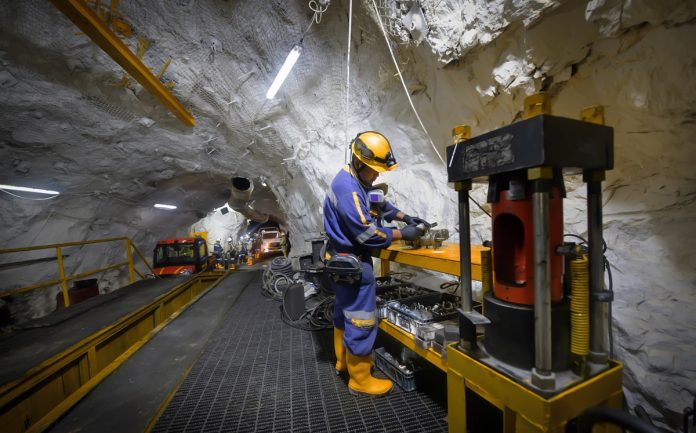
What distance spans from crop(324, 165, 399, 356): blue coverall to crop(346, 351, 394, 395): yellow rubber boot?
0.11m

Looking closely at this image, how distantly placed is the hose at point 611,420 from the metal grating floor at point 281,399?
1.07 meters

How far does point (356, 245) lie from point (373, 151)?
76 centimetres

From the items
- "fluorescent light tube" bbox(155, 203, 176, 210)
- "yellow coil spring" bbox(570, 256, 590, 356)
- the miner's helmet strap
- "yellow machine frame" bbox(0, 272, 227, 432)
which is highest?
"fluorescent light tube" bbox(155, 203, 176, 210)

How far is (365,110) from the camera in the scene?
4.09m

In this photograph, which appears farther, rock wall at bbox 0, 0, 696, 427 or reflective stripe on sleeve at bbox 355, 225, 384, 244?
reflective stripe on sleeve at bbox 355, 225, 384, 244

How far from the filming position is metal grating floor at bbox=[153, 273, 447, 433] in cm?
186

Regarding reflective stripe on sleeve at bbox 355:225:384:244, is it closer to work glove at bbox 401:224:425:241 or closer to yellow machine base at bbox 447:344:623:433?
work glove at bbox 401:224:425:241

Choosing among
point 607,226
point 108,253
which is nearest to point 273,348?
point 607,226

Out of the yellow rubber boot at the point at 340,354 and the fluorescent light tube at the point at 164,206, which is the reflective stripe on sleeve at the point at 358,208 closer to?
the yellow rubber boot at the point at 340,354

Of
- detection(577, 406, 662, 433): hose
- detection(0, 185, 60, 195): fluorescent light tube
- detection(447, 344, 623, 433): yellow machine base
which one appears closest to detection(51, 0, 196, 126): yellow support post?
detection(0, 185, 60, 195): fluorescent light tube

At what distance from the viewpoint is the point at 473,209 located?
8.79ft

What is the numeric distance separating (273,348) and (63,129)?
630cm

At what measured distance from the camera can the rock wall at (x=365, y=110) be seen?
146cm

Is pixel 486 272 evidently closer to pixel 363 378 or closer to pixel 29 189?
pixel 363 378
